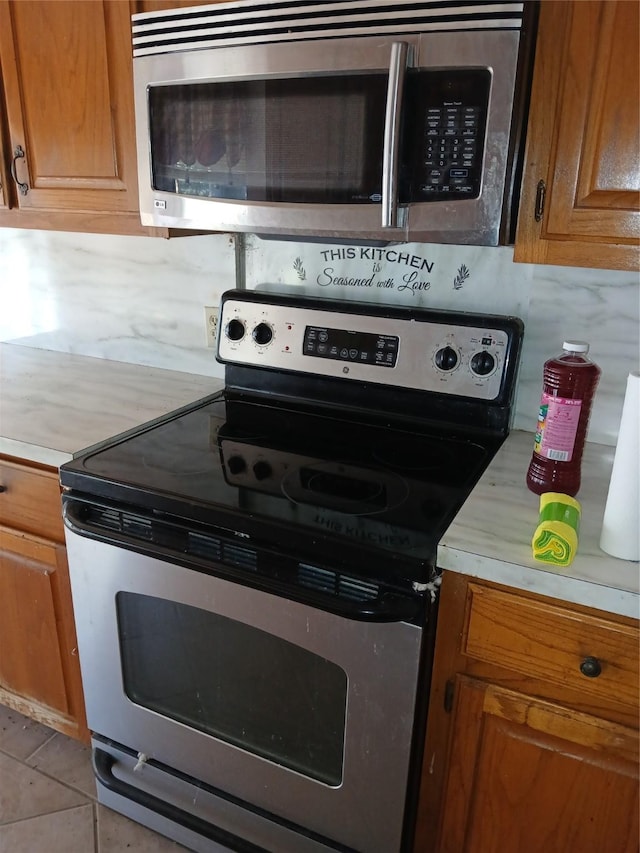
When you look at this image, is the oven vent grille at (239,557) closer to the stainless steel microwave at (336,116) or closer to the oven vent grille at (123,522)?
the oven vent grille at (123,522)

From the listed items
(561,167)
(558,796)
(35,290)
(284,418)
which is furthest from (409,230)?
(35,290)

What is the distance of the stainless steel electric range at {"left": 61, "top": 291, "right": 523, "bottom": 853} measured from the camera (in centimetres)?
102

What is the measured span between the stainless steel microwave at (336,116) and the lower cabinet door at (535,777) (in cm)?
73

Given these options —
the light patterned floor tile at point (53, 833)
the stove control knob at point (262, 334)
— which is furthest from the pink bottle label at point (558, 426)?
the light patterned floor tile at point (53, 833)

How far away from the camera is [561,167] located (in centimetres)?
100

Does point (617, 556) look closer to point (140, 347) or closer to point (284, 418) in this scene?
point (284, 418)

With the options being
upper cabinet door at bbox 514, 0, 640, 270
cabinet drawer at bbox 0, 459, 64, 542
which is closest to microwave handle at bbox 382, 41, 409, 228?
upper cabinet door at bbox 514, 0, 640, 270

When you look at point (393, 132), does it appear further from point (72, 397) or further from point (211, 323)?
point (72, 397)

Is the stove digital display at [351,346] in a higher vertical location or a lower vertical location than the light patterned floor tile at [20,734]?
higher

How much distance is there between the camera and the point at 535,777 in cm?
101

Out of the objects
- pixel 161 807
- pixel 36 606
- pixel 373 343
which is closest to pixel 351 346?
pixel 373 343

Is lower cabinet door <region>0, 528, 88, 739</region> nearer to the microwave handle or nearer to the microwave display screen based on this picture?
the microwave display screen

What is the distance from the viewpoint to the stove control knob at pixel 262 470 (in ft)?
3.92

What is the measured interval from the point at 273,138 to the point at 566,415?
673 millimetres
